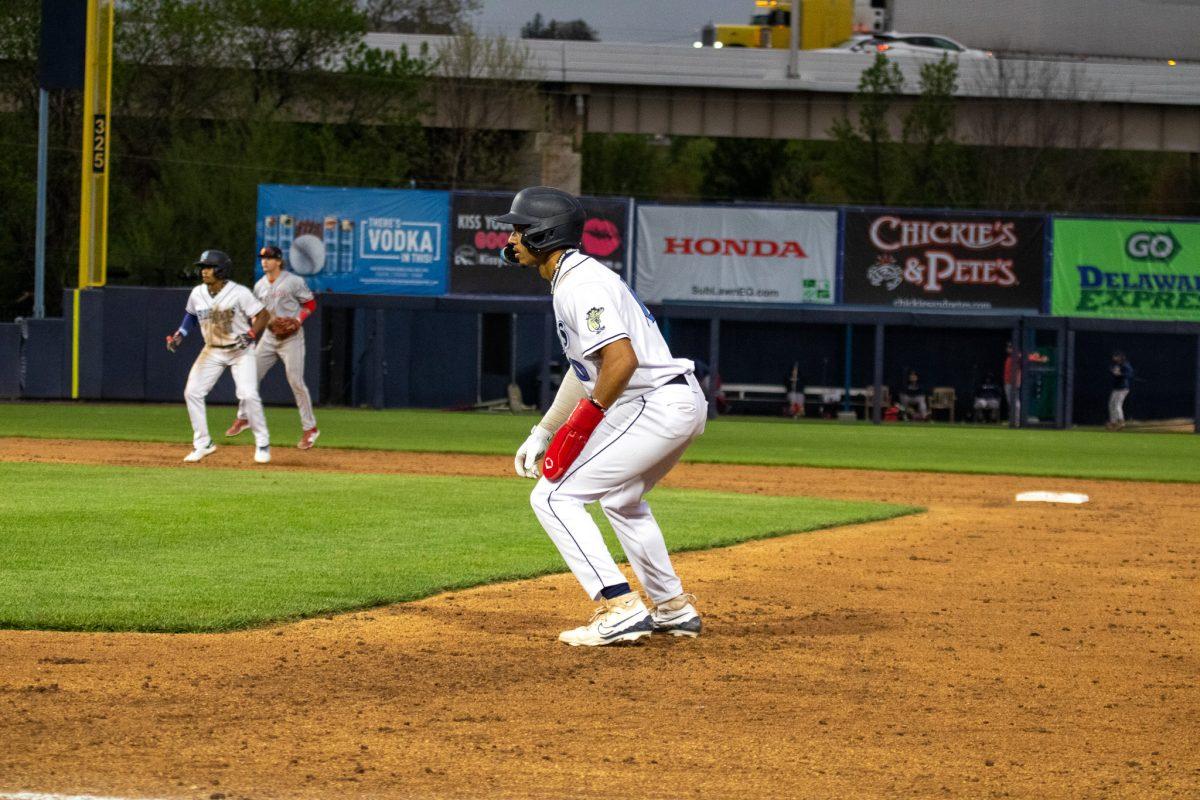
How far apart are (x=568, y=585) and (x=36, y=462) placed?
8.65 m

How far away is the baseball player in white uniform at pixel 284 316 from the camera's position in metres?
17.0

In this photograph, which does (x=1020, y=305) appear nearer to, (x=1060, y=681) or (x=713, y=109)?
(x=713, y=109)

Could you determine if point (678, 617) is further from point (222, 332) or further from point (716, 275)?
point (716, 275)

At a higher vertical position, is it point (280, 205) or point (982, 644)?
point (280, 205)

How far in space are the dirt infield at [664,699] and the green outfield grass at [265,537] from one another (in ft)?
1.57

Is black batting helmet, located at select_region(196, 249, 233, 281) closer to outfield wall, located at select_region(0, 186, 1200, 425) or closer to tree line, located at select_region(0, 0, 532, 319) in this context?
outfield wall, located at select_region(0, 186, 1200, 425)

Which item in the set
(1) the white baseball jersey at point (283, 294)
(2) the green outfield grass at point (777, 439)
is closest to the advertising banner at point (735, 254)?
(2) the green outfield grass at point (777, 439)

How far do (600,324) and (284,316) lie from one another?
1148cm

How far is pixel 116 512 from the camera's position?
1100cm

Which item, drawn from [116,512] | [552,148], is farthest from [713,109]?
[116,512]

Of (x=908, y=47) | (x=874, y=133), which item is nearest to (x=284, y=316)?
(x=874, y=133)

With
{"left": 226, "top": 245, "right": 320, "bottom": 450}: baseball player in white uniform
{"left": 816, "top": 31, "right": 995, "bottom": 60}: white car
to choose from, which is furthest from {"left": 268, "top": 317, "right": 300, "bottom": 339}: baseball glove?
{"left": 816, "top": 31, "right": 995, "bottom": 60}: white car

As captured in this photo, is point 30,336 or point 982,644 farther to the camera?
point 30,336

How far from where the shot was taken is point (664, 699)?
569 centimetres
